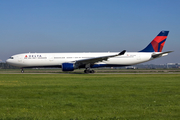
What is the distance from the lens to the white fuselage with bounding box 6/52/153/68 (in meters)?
37.3

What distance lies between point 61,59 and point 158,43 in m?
17.9

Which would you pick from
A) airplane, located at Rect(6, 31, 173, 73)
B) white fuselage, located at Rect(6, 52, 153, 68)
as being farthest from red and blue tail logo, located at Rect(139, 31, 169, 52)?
white fuselage, located at Rect(6, 52, 153, 68)

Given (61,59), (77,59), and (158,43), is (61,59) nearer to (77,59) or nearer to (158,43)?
(77,59)

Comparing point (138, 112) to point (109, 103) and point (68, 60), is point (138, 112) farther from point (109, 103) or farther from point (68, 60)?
point (68, 60)

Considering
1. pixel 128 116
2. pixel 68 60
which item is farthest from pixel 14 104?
pixel 68 60

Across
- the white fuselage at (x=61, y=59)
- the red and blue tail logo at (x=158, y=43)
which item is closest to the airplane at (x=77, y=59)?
the white fuselage at (x=61, y=59)

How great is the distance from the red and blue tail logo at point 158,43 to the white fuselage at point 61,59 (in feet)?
5.42

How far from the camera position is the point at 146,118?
23.0 ft

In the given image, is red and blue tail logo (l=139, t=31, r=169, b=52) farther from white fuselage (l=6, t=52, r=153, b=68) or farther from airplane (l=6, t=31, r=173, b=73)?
white fuselage (l=6, t=52, r=153, b=68)

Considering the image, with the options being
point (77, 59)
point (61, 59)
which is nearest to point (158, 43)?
point (77, 59)

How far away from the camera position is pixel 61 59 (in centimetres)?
3728

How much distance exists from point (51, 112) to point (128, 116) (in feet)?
8.93

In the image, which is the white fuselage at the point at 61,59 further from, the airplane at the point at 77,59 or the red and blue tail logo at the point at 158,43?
the red and blue tail logo at the point at 158,43

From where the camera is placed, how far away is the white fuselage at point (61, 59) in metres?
37.3
